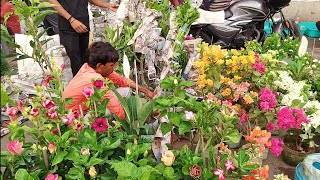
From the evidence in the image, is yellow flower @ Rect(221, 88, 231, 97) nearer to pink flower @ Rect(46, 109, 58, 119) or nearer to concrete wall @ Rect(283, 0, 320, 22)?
pink flower @ Rect(46, 109, 58, 119)

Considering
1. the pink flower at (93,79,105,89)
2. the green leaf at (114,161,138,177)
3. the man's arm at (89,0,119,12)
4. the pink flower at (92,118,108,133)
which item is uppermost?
the man's arm at (89,0,119,12)

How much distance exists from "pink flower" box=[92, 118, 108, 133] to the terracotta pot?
1601 millimetres

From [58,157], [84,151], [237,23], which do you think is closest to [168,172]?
[84,151]

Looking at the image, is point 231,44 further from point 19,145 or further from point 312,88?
point 19,145

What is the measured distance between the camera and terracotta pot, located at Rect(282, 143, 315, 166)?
2776mm

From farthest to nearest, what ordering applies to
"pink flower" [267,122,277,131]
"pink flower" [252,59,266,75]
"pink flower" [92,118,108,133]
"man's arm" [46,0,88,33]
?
"man's arm" [46,0,88,33] → "pink flower" [252,59,266,75] → "pink flower" [267,122,277,131] → "pink flower" [92,118,108,133]

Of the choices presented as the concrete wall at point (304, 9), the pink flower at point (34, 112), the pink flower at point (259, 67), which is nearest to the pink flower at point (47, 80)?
the pink flower at point (34, 112)

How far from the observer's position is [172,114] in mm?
1670

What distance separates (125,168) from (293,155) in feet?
5.55

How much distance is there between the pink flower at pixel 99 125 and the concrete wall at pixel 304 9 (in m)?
5.82

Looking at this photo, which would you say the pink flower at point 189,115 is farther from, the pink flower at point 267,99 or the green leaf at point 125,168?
the pink flower at point 267,99

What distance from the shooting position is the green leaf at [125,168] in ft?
4.91

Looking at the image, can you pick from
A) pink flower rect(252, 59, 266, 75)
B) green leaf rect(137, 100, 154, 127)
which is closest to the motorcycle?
pink flower rect(252, 59, 266, 75)

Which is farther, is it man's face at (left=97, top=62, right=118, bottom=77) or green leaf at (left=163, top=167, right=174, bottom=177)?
man's face at (left=97, top=62, right=118, bottom=77)
